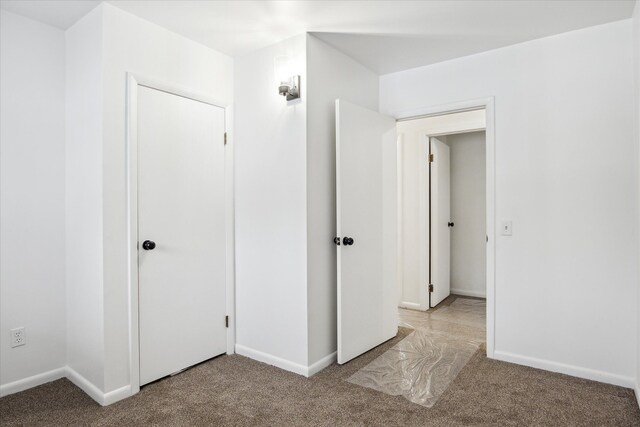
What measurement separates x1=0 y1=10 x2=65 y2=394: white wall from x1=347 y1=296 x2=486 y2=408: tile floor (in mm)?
2110

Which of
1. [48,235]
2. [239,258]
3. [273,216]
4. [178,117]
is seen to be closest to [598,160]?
[273,216]

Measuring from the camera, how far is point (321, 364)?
109 inches

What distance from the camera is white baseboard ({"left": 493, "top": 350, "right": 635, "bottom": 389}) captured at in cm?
246

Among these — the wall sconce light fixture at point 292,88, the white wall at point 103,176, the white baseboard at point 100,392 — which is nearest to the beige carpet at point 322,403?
the white baseboard at point 100,392

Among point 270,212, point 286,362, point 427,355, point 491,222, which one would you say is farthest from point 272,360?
point 491,222

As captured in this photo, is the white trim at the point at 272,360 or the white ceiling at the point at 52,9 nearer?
the white ceiling at the point at 52,9

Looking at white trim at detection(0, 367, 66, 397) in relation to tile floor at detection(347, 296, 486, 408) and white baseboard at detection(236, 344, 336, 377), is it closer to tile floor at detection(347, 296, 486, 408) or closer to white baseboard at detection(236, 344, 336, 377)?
white baseboard at detection(236, 344, 336, 377)

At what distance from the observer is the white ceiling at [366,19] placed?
2.28 metres

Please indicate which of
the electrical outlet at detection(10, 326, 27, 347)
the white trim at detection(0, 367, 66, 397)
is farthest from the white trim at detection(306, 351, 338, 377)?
the electrical outlet at detection(10, 326, 27, 347)

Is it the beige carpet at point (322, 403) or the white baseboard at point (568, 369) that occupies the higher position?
the white baseboard at point (568, 369)

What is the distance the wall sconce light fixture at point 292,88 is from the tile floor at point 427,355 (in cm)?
200

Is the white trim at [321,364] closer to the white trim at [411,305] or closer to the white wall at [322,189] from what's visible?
the white wall at [322,189]

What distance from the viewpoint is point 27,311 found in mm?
2471

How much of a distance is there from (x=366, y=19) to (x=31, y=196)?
8.11 feet
